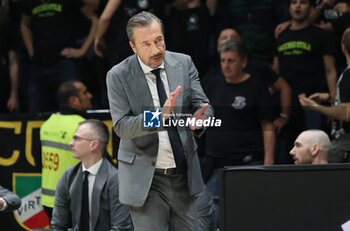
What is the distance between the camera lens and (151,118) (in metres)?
2.98

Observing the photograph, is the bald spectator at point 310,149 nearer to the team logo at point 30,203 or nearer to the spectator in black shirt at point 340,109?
the spectator in black shirt at point 340,109

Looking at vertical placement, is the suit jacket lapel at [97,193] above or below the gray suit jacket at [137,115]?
below

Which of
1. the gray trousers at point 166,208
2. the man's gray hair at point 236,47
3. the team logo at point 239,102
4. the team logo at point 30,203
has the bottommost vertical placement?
the team logo at point 30,203

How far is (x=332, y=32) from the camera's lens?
460 cm

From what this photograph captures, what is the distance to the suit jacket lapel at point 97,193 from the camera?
4164 millimetres

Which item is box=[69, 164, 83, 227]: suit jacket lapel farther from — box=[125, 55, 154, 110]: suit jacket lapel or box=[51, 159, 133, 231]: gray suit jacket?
box=[125, 55, 154, 110]: suit jacket lapel

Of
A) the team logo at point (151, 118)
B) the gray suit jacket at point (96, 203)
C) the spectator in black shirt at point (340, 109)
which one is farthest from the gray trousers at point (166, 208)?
the spectator in black shirt at point (340, 109)

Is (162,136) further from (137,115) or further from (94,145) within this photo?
(94,145)

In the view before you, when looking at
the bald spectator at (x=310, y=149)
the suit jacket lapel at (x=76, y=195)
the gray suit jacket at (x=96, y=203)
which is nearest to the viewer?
the bald spectator at (x=310, y=149)

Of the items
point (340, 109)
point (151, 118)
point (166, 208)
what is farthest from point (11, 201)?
point (340, 109)

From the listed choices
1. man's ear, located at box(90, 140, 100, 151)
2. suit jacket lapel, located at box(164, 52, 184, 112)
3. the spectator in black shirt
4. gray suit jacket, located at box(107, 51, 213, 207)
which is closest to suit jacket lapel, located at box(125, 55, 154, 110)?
gray suit jacket, located at box(107, 51, 213, 207)

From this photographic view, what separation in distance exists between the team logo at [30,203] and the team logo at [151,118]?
234 cm

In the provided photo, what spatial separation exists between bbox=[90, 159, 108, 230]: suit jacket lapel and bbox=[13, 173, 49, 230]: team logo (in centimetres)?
99

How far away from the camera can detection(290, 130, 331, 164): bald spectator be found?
4008 mm
